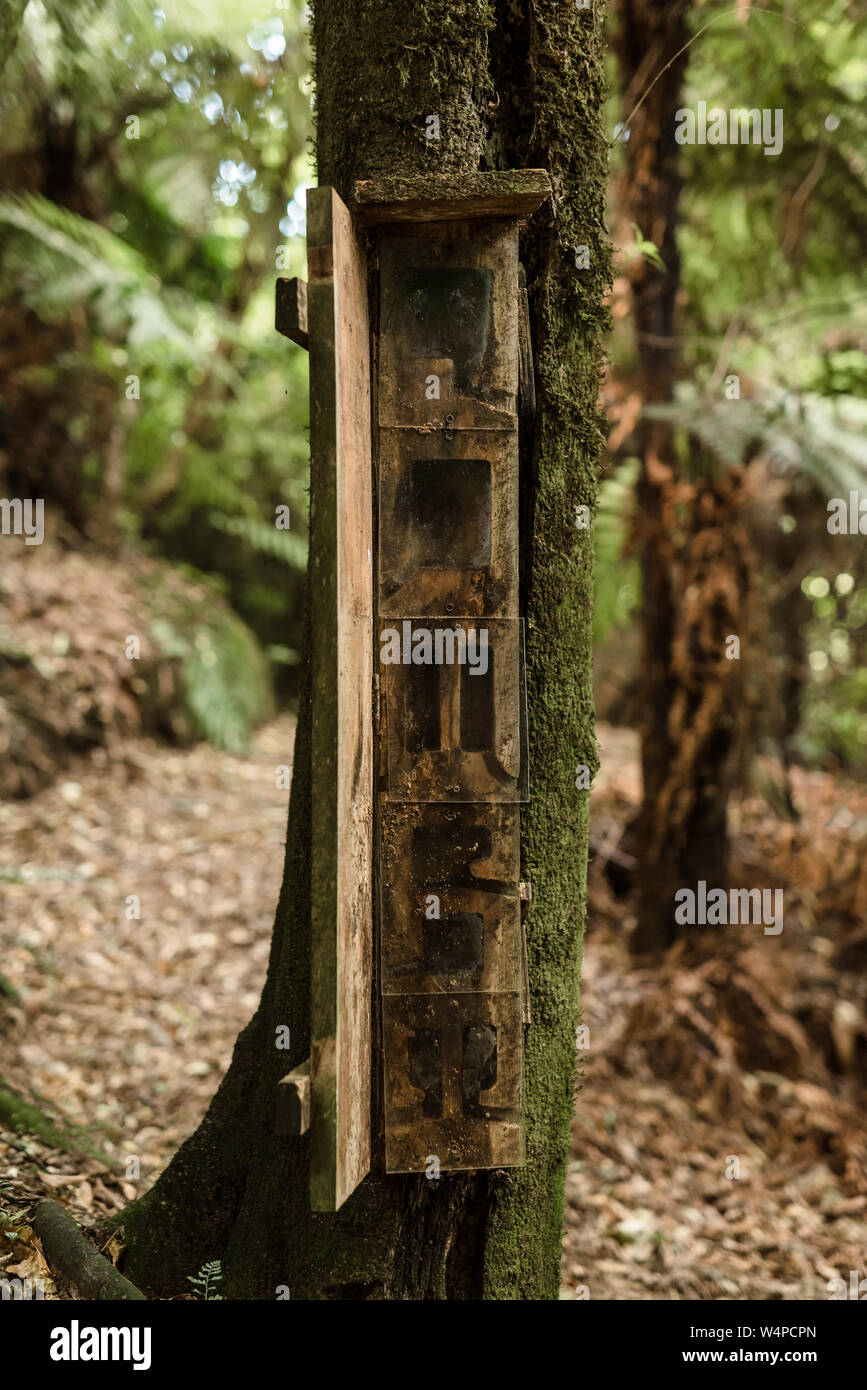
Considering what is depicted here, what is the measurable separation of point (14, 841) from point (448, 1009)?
3.61m

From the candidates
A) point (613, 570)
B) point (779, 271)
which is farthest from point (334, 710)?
point (779, 271)

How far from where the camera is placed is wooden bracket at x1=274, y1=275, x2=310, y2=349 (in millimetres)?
1713

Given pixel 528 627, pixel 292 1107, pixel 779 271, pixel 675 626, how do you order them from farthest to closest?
pixel 779 271 < pixel 675 626 < pixel 528 627 < pixel 292 1107

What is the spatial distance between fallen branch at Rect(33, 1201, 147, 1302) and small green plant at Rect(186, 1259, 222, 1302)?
5.1 inches

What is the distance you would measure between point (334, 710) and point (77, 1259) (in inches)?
59.4

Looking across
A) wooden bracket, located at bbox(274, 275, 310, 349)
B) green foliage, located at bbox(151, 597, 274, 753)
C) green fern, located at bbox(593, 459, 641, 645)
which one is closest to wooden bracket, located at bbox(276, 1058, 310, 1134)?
wooden bracket, located at bbox(274, 275, 310, 349)

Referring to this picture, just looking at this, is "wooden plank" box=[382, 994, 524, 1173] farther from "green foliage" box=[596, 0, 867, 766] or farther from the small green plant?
"green foliage" box=[596, 0, 867, 766]

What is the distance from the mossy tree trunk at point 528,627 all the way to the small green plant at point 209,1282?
35mm

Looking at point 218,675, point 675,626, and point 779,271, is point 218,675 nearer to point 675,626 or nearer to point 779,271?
point 675,626

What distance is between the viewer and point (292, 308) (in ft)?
5.68

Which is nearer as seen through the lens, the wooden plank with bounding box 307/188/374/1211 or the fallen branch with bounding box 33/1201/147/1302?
the wooden plank with bounding box 307/188/374/1211
